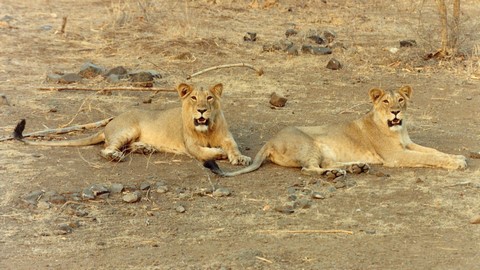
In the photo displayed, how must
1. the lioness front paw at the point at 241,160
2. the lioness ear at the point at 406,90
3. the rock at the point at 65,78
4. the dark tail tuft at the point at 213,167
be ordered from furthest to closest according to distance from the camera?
the rock at the point at 65,78
the lioness ear at the point at 406,90
the lioness front paw at the point at 241,160
the dark tail tuft at the point at 213,167

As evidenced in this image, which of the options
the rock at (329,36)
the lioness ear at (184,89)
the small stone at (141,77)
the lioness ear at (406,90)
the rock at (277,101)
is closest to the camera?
the lioness ear at (406,90)

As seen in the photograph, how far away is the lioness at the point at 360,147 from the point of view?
288 inches

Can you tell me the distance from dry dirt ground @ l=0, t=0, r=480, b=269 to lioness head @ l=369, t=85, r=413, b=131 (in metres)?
0.52

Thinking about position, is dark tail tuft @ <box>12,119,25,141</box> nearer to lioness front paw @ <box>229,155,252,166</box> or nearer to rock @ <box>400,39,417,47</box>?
lioness front paw @ <box>229,155,252,166</box>

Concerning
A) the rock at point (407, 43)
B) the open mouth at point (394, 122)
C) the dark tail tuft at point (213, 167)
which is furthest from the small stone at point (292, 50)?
the dark tail tuft at point (213, 167)

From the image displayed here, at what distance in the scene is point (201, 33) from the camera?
13.5m

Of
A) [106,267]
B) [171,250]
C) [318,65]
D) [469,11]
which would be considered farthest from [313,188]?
[469,11]

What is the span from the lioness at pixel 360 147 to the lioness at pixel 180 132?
1.35 ft

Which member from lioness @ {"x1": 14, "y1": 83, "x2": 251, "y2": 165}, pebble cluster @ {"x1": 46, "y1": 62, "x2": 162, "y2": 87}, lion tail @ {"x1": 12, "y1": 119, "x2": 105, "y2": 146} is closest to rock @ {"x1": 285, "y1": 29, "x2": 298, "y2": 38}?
pebble cluster @ {"x1": 46, "y1": 62, "x2": 162, "y2": 87}

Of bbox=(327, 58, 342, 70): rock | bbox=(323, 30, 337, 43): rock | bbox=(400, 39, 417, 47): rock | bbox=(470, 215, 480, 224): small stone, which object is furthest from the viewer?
bbox=(323, 30, 337, 43): rock

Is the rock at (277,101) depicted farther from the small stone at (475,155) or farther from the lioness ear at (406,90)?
the small stone at (475,155)

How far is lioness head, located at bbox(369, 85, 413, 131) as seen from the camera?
7617mm

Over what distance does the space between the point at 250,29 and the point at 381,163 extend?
7.02 m

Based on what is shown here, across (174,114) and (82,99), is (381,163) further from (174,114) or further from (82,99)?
(82,99)
